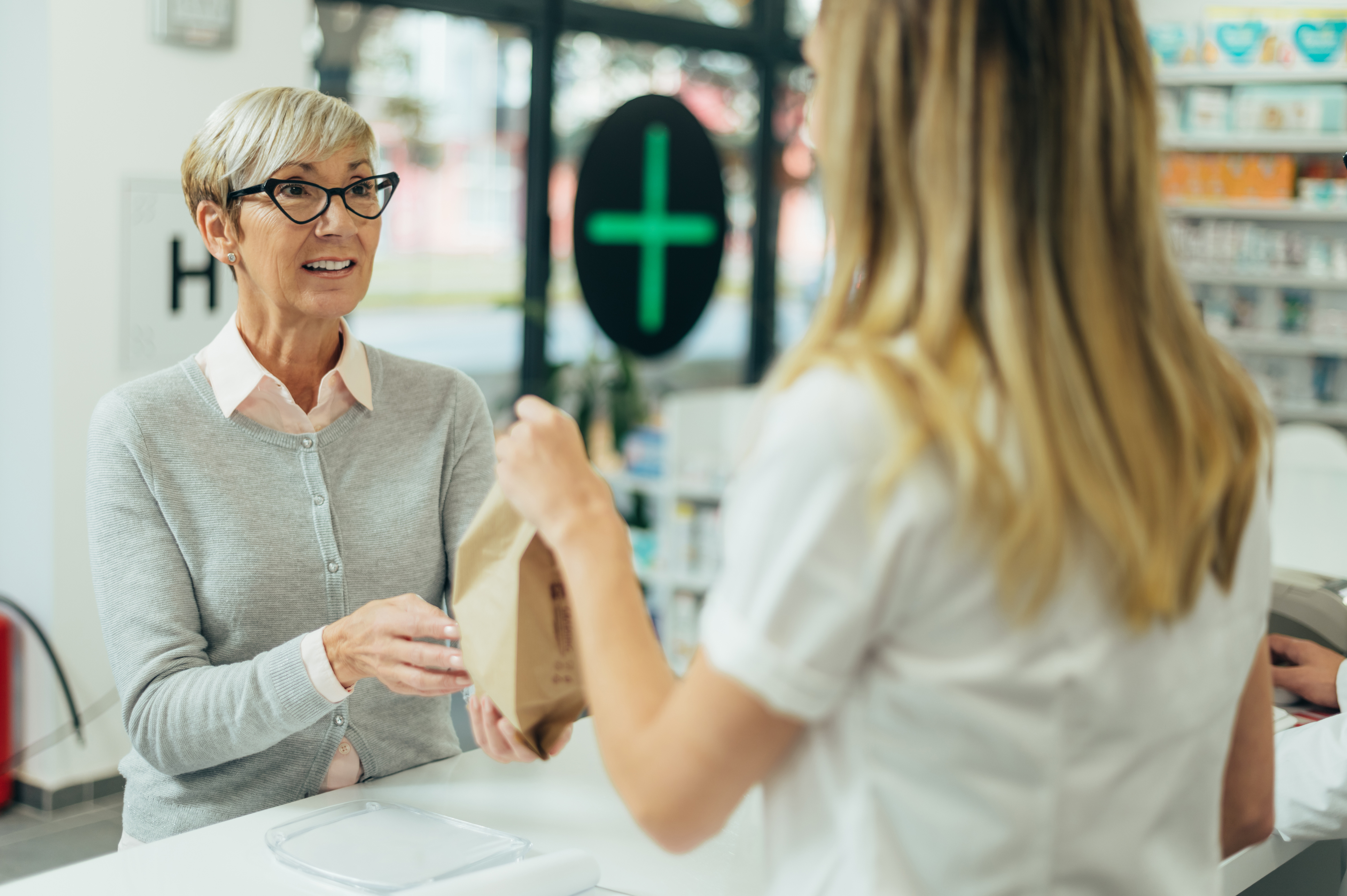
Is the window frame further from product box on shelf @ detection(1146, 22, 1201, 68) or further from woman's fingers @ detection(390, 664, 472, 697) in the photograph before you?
woman's fingers @ detection(390, 664, 472, 697)

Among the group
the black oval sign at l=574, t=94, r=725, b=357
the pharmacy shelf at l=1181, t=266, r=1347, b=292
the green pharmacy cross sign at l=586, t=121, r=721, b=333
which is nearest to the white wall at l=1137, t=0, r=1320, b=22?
the pharmacy shelf at l=1181, t=266, r=1347, b=292

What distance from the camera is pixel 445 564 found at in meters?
1.66

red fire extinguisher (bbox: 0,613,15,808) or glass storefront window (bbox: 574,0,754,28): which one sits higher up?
glass storefront window (bbox: 574,0,754,28)

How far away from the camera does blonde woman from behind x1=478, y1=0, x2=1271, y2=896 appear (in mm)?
745

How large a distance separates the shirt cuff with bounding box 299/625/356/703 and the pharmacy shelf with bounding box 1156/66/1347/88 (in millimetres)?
4871

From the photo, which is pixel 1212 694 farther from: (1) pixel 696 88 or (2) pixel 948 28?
(1) pixel 696 88

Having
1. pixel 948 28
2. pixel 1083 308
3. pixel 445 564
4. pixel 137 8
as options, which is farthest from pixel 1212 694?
pixel 137 8

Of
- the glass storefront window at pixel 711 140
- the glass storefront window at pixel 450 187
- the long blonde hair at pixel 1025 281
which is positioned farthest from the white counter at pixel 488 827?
the glass storefront window at pixel 711 140

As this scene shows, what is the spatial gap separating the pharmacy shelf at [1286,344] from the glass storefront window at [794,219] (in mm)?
1914

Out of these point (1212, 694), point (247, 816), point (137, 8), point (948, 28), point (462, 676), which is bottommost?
point (247, 816)

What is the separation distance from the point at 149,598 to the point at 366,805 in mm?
338

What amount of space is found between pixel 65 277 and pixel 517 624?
2.67m

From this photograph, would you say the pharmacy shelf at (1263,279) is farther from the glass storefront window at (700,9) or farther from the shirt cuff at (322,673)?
the shirt cuff at (322,673)

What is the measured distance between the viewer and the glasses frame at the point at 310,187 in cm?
156
